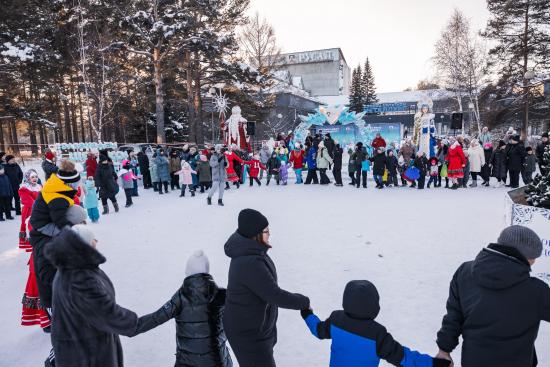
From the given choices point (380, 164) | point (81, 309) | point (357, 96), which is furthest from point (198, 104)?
point (357, 96)

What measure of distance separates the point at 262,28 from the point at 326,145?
19.1 m

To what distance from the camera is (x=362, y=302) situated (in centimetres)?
201

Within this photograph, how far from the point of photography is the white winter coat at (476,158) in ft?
42.8

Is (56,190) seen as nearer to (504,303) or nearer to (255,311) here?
(255,311)

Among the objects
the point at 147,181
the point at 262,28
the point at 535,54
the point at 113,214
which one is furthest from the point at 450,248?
the point at 262,28

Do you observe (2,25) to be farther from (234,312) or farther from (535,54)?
(535,54)

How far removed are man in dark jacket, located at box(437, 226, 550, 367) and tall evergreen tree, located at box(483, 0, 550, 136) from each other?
25981 millimetres

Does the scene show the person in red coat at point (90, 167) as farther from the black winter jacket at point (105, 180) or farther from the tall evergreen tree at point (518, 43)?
the tall evergreen tree at point (518, 43)

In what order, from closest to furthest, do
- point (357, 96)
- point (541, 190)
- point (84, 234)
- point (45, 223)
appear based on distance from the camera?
1. point (84, 234)
2. point (45, 223)
3. point (541, 190)
4. point (357, 96)

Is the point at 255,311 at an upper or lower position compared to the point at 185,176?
lower

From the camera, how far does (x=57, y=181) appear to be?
12.2 ft

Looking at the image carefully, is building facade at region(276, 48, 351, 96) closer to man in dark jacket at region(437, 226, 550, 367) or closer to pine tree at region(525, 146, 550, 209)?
pine tree at region(525, 146, 550, 209)

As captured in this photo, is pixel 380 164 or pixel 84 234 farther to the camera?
pixel 380 164

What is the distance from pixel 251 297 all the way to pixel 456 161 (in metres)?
12.1
